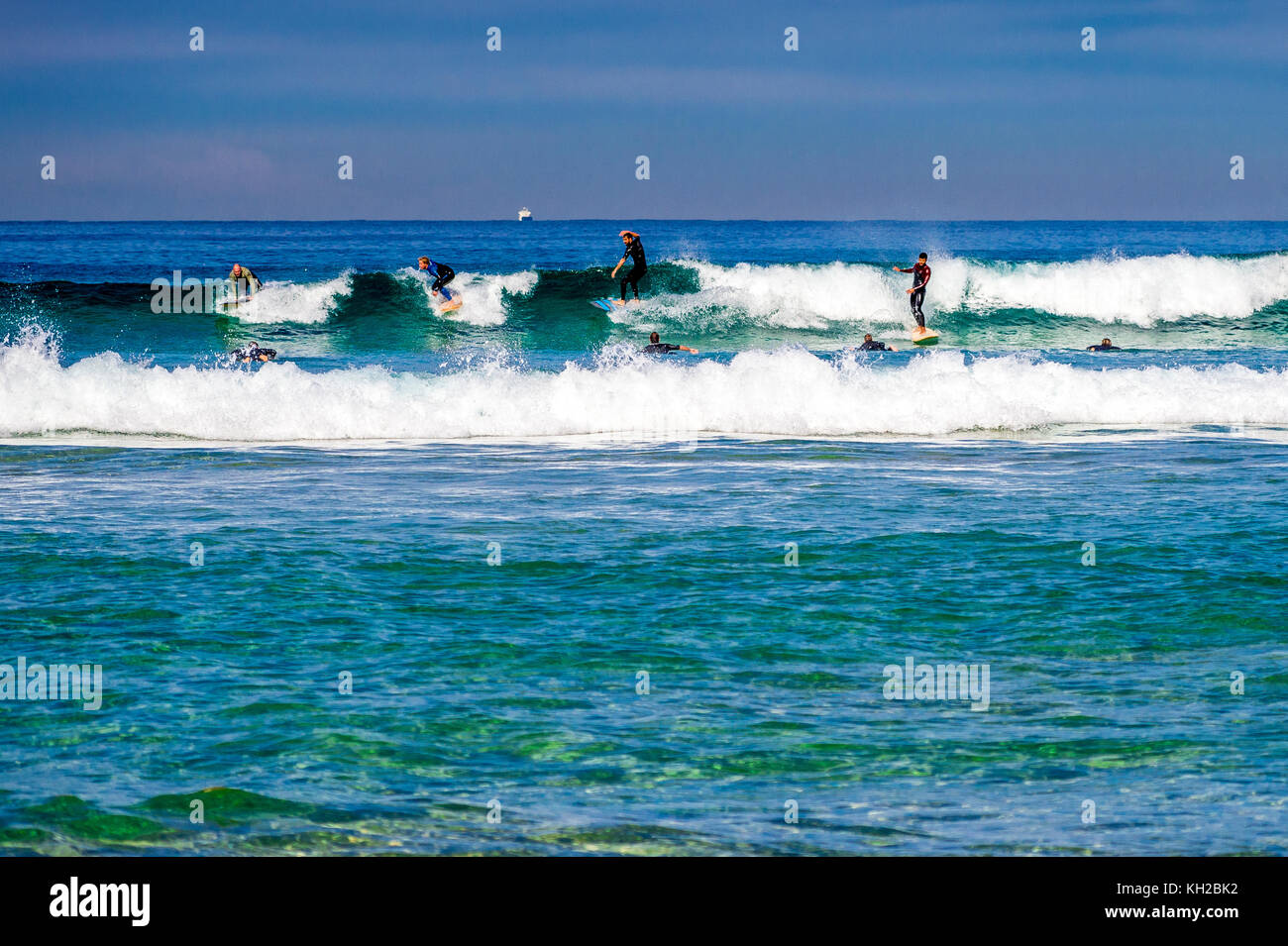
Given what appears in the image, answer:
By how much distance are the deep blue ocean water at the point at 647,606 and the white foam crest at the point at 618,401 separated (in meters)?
0.08

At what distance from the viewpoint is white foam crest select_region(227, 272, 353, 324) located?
3569 cm

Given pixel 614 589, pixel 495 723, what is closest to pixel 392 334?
pixel 614 589

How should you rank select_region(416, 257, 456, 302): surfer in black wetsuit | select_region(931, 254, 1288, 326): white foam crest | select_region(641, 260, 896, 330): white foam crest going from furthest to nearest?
select_region(931, 254, 1288, 326): white foam crest, select_region(641, 260, 896, 330): white foam crest, select_region(416, 257, 456, 302): surfer in black wetsuit

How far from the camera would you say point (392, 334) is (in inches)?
1336

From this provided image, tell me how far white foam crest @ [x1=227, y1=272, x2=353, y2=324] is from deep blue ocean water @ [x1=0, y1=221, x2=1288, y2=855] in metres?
15.0

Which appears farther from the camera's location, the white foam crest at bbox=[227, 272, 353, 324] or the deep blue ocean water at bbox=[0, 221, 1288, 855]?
the white foam crest at bbox=[227, 272, 353, 324]

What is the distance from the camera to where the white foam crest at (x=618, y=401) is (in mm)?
18125

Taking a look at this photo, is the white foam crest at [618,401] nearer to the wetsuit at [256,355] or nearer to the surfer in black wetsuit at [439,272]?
the wetsuit at [256,355]

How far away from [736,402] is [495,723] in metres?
12.7

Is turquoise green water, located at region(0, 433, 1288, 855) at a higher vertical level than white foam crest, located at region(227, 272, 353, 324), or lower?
lower

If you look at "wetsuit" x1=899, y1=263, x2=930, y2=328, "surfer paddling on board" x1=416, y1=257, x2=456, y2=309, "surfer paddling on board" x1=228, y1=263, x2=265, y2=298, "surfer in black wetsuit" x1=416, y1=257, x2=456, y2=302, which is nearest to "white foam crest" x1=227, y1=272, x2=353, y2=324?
"surfer paddling on board" x1=228, y1=263, x2=265, y2=298

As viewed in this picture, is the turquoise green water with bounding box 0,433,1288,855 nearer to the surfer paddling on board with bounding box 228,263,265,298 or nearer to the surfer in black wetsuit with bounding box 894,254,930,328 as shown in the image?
the surfer in black wetsuit with bounding box 894,254,930,328

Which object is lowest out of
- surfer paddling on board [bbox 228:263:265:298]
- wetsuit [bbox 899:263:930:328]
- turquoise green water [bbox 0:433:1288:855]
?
turquoise green water [bbox 0:433:1288:855]
